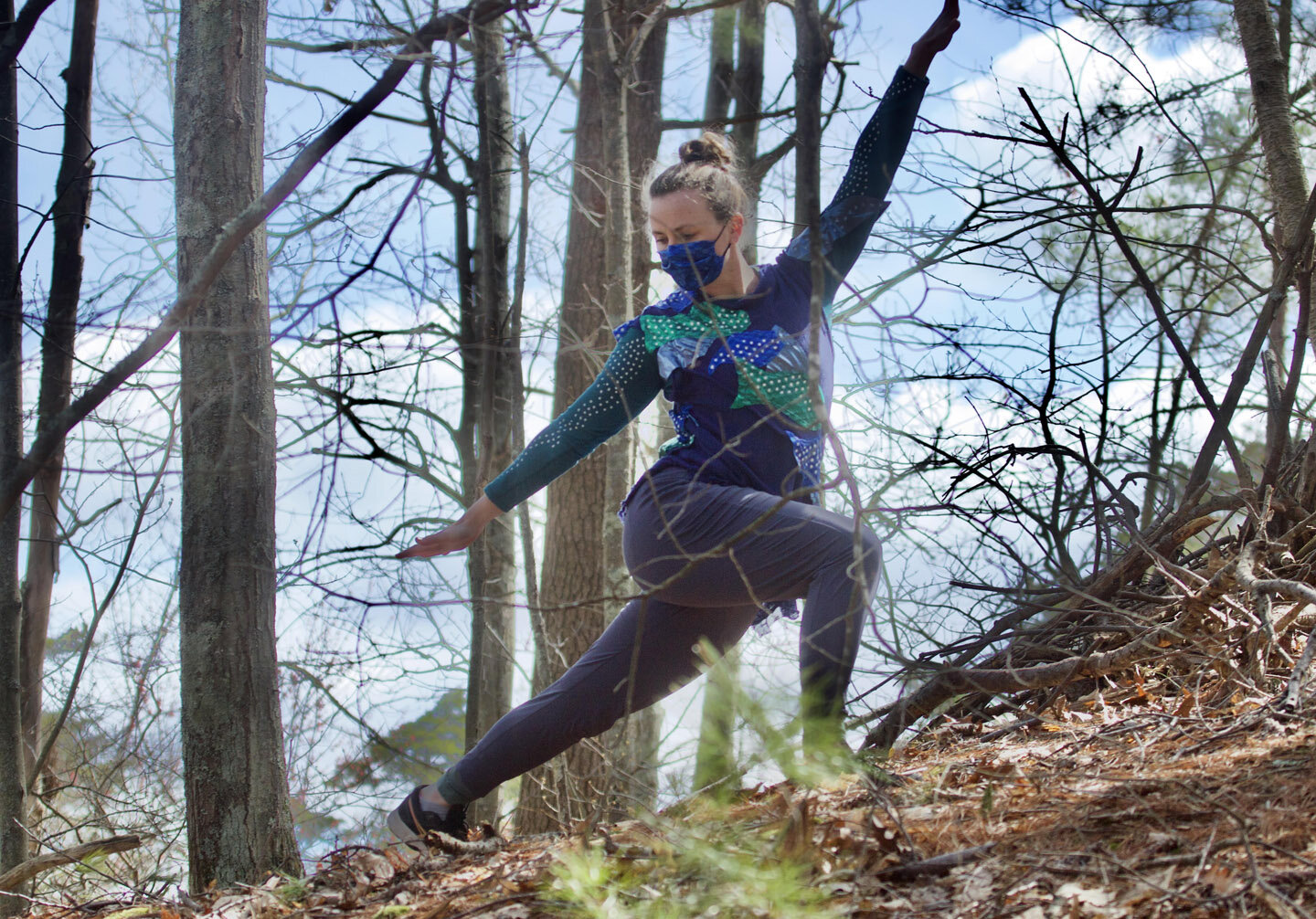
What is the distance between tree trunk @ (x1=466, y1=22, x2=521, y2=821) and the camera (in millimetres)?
5309

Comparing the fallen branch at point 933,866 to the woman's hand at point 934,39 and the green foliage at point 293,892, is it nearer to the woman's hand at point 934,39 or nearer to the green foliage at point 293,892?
the green foliage at point 293,892

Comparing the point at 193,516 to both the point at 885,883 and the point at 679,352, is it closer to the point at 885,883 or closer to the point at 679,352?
the point at 679,352

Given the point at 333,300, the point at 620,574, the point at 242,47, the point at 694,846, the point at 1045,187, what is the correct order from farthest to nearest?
the point at 620,574 → the point at 333,300 → the point at 1045,187 → the point at 242,47 → the point at 694,846

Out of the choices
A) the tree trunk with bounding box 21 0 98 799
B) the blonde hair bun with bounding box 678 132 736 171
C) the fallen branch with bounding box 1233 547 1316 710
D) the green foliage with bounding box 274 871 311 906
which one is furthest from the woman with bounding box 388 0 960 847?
the tree trunk with bounding box 21 0 98 799

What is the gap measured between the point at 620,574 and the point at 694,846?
296 cm

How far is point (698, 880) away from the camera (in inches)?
61.2

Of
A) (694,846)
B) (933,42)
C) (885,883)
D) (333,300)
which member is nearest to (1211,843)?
(885,883)

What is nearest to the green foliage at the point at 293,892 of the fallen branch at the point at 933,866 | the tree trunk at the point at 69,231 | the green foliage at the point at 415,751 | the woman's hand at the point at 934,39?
the fallen branch at the point at 933,866

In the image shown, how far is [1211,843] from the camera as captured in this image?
56.2 inches

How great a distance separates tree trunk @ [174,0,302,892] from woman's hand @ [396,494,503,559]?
498 mm

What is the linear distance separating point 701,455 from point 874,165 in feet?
2.57

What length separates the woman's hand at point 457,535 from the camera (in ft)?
7.70

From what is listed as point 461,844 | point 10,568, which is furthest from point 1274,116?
point 10,568

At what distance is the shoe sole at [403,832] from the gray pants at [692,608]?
0.11m
